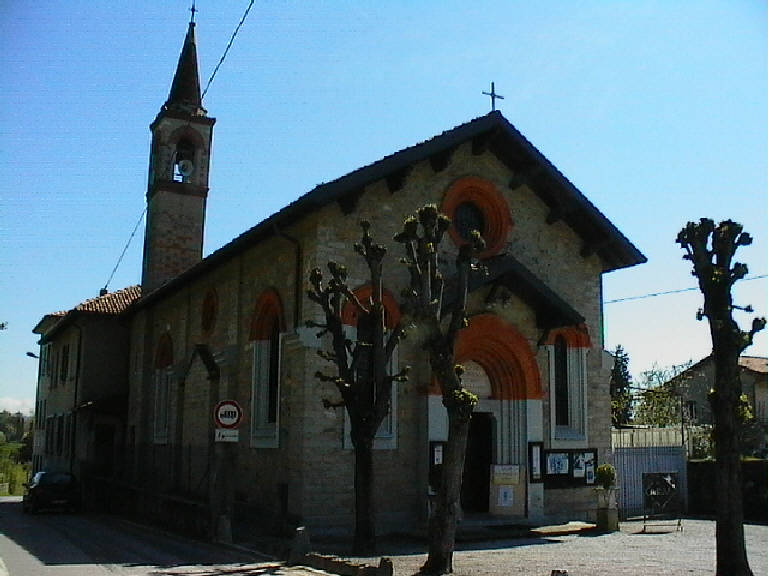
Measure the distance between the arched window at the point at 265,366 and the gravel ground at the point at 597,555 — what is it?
4907 millimetres

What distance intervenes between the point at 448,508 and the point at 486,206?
31.2ft

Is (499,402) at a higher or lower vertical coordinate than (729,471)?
higher

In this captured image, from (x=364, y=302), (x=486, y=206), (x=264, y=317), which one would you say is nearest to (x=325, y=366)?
(x=364, y=302)

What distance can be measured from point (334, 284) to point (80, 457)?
21.1 m

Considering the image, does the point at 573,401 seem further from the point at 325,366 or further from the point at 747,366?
Result: the point at 747,366

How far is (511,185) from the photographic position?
19.9 m

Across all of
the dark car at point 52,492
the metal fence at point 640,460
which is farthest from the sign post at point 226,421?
the dark car at point 52,492

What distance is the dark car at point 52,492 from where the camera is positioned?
25516 millimetres

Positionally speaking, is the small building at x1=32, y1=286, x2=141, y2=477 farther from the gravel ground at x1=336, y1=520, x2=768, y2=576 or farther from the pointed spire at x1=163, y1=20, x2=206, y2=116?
the gravel ground at x1=336, y1=520, x2=768, y2=576

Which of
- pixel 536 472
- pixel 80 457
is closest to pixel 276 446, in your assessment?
pixel 536 472

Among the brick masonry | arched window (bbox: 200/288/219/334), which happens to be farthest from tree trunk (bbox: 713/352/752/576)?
arched window (bbox: 200/288/219/334)

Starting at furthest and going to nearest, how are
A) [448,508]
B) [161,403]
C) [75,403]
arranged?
[75,403] → [161,403] → [448,508]

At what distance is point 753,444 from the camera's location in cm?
3303

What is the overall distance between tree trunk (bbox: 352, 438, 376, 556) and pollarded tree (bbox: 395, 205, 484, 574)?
198 cm
